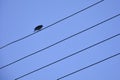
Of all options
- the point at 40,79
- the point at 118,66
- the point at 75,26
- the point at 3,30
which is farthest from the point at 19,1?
the point at 118,66

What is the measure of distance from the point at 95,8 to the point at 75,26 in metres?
0.17

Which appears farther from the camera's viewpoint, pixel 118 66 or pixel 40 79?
pixel 40 79

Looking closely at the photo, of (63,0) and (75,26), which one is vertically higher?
(63,0)

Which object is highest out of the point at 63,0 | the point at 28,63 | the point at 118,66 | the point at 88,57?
the point at 63,0

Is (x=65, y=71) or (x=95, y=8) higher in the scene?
(x=95, y=8)

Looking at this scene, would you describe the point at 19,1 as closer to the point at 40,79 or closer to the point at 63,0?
the point at 63,0

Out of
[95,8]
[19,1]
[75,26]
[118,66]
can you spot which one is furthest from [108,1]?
[19,1]

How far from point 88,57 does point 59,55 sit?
0.19 m

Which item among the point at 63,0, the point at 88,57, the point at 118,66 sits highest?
the point at 63,0

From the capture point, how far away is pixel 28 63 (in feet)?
6.91

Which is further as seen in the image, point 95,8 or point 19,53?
point 19,53

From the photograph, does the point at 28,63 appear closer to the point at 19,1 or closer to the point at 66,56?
the point at 66,56

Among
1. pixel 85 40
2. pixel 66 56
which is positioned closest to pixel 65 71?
pixel 66 56

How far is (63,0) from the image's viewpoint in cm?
201
